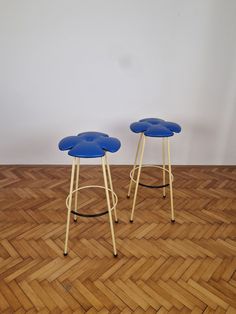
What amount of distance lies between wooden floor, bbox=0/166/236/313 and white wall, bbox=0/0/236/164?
2.07ft

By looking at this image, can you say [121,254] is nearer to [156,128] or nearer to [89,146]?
[89,146]

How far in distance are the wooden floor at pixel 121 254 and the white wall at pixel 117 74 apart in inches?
24.8

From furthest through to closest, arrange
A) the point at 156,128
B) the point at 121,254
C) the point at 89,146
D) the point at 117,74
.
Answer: the point at 117,74, the point at 156,128, the point at 121,254, the point at 89,146

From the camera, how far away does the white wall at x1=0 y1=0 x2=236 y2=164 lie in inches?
111

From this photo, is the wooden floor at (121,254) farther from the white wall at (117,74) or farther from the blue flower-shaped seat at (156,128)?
the blue flower-shaped seat at (156,128)

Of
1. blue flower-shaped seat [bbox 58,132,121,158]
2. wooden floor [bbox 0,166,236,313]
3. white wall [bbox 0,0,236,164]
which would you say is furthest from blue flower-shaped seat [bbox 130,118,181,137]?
white wall [bbox 0,0,236,164]

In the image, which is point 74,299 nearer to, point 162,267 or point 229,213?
point 162,267

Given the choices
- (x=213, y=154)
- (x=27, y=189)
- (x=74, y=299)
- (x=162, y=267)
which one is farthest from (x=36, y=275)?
(x=213, y=154)

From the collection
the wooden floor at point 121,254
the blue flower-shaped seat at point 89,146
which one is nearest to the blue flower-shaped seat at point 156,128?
the blue flower-shaped seat at point 89,146

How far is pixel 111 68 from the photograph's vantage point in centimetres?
304

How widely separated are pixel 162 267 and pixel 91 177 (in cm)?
157

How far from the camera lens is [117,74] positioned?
3.07 m

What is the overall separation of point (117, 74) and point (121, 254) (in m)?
2.03

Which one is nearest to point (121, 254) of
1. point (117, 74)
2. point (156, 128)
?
point (156, 128)
